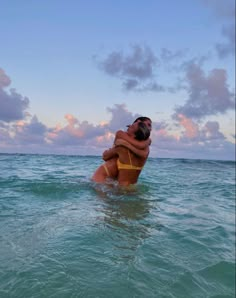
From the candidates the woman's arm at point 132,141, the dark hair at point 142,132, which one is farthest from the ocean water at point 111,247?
the dark hair at point 142,132

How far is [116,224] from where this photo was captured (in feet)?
18.8

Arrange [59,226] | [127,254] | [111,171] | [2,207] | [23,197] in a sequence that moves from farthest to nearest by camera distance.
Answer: [111,171] → [23,197] → [2,207] → [59,226] → [127,254]

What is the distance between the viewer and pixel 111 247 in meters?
4.53

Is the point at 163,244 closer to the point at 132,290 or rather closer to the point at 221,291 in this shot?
the point at 221,291

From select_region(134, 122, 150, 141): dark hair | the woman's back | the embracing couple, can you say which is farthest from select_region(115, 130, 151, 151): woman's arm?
the woman's back

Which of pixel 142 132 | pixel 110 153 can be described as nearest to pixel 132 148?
pixel 142 132

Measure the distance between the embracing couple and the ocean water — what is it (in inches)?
53.9

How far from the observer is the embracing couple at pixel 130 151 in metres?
9.25

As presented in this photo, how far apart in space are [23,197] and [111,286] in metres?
4.96

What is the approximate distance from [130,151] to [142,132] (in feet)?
2.07

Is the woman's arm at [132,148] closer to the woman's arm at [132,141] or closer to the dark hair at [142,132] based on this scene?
the woman's arm at [132,141]

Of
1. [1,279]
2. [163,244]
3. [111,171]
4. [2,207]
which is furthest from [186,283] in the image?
[111,171]

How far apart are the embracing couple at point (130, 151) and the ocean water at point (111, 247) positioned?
137 cm

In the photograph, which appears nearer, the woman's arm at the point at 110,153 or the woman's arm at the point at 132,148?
the woman's arm at the point at 132,148
